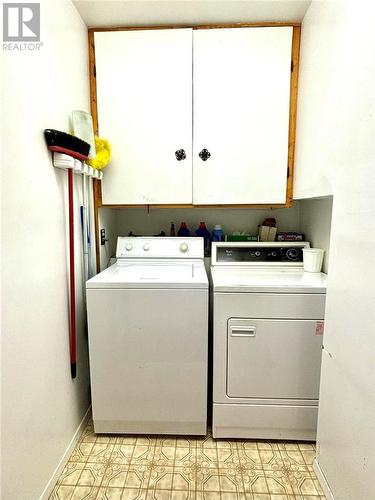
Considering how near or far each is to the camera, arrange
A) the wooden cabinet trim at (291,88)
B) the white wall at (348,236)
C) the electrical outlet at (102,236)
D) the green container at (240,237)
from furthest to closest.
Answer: the green container at (240,237) → the electrical outlet at (102,236) → the wooden cabinet trim at (291,88) → the white wall at (348,236)

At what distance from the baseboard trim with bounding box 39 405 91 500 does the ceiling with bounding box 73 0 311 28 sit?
7.80 ft

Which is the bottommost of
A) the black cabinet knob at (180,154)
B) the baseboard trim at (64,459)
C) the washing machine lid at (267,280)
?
the baseboard trim at (64,459)

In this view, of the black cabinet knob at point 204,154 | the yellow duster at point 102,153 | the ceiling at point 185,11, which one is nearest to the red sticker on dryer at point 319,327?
the black cabinet knob at point 204,154

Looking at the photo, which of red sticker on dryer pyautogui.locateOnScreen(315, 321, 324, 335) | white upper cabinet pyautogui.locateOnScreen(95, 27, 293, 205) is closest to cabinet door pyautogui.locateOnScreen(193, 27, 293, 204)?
white upper cabinet pyautogui.locateOnScreen(95, 27, 293, 205)

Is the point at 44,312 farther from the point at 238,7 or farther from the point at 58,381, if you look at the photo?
the point at 238,7

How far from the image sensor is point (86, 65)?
1.68 metres

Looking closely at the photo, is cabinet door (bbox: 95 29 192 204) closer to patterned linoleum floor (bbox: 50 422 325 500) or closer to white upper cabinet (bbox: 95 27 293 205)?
white upper cabinet (bbox: 95 27 293 205)

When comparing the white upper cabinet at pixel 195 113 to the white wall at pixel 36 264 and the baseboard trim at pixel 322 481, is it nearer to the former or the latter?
the white wall at pixel 36 264

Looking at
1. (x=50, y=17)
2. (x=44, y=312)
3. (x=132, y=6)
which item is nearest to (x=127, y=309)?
(x=44, y=312)

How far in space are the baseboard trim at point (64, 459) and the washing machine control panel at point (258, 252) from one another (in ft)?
4.16

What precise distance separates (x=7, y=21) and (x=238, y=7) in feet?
3.96

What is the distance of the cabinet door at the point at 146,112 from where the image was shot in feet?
5.45

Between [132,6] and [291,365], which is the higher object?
[132,6]

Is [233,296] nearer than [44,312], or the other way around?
[44,312]
